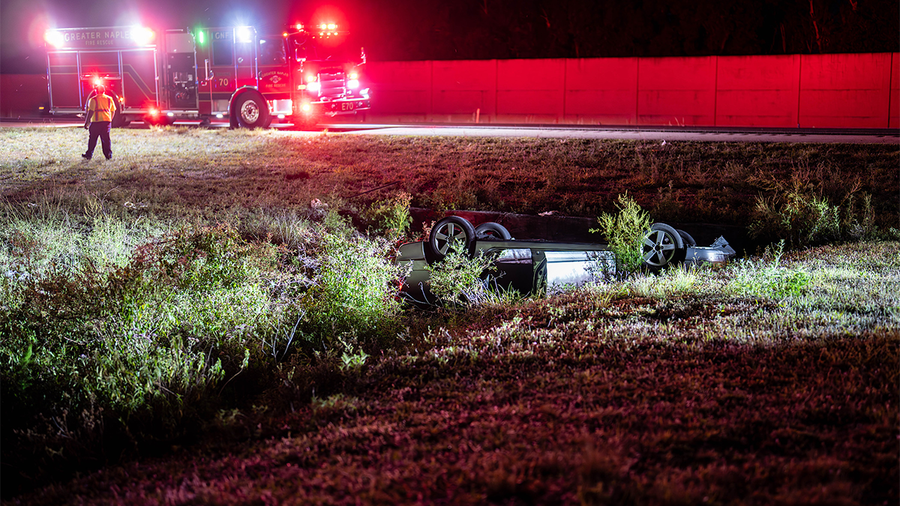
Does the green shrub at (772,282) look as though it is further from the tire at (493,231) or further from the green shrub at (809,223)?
the green shrub at (809,223)

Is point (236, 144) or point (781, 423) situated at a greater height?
point (236, 144)

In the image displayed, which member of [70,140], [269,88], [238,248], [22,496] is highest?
[269,88]

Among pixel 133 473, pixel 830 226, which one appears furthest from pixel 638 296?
pixel 830 226

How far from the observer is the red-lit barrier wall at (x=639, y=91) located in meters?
23.4

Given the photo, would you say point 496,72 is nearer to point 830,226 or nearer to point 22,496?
point 830,226

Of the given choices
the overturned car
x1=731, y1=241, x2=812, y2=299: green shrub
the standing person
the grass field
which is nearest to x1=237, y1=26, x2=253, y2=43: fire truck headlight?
the standing person

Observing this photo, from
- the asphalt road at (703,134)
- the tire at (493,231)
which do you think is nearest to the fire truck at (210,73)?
the asphalt road at (703,134)

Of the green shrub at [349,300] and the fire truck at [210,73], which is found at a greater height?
the fire truck at [210,73]

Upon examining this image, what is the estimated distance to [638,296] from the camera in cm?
572

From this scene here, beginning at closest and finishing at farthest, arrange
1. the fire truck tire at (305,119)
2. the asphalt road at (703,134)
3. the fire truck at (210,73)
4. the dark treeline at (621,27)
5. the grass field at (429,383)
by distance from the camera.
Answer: the grass field at (429,383) → the asphalt road at (703,134) → the fire truck at (210,73) → the fire truck tire at (305,119) → the dark treeline at (621,27)

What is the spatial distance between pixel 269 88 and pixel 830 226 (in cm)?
1604

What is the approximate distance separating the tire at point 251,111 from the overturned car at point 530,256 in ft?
47.2

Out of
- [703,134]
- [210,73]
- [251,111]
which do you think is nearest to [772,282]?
[703,134]

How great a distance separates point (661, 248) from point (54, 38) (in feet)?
73.0
